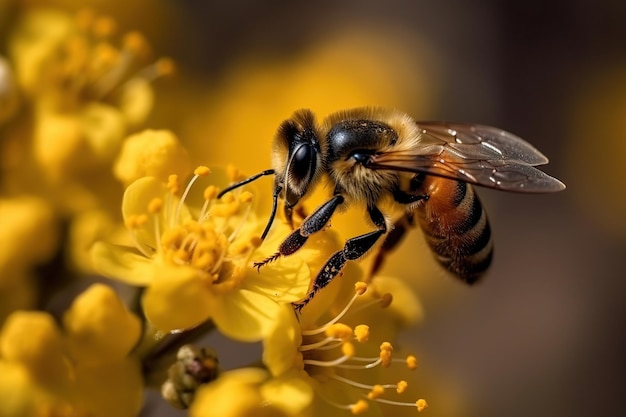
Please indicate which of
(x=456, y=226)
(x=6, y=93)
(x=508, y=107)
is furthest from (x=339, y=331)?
(x=508, y=107)

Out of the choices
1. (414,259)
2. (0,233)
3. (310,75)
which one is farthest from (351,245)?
(310,75)

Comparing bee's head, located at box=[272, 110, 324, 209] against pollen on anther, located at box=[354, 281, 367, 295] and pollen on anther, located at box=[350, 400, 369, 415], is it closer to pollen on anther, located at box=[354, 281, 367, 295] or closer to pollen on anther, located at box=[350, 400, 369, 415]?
pollen on anther, located at box=[354, 281, 367, 295]

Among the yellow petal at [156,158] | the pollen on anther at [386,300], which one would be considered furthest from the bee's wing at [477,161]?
the yellow petal at [156,158]

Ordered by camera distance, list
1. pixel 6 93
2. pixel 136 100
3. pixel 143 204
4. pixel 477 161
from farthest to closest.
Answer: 1. pixel 136 100
2. pixel 6 93
3. pixel 477 161
4. pixel 143 204

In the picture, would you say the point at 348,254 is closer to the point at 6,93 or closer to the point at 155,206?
the point at 155,206

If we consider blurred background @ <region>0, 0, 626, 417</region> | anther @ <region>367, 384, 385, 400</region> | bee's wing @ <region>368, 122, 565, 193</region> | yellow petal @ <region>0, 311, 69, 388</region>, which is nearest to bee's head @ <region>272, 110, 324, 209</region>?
bee's wing @ <region>368, 122, 565, 193</region>

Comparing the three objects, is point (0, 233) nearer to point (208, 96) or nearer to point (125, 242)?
point (125, 242)

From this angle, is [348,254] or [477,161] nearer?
[348,254]
